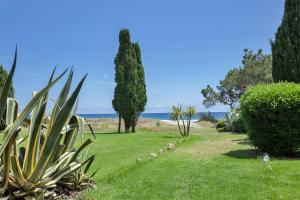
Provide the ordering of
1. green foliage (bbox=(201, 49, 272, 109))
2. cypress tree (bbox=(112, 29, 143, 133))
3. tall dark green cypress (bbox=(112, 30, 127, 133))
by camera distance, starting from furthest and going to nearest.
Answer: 1. green foliage (bbox=(201, 49, 272, 109))
2. tall dark green cypress (bbox=(112, 30, 127, 133))
3. cypress tree (bbox=(112, 29, 143, 133))

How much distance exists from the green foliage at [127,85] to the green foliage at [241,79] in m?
15.2

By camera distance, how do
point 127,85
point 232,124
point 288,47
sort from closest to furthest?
1. point 288,47
2. point 232,124
3. point 127,85

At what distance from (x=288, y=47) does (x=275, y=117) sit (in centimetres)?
461

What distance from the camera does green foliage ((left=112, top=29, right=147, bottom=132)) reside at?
91.9ft

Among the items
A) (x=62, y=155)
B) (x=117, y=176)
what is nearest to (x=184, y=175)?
(x=117, y=176)

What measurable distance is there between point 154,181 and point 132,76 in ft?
70.4

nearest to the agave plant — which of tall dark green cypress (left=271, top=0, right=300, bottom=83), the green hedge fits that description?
the green hedge

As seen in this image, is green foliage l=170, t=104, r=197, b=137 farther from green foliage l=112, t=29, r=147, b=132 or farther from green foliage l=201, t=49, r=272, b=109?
green foliage l=201, t=49, r=272, b=109

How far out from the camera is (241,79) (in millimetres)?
42406

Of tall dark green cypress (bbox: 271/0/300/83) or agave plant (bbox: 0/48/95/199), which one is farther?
tall dark green cypress (bbox: 271/0/300/83)

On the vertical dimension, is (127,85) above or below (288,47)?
below

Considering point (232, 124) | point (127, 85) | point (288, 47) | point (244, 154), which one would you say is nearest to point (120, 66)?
point (127, 85)

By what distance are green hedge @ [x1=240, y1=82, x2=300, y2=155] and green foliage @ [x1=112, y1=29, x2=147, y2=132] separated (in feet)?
58.0

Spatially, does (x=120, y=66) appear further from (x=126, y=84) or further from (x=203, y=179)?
(x=203, y=179)
